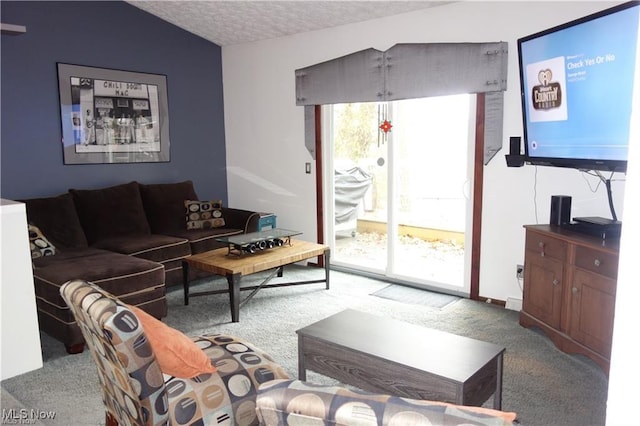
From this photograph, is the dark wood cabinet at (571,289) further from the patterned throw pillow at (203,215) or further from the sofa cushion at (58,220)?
the sofa cushion at (58,220)

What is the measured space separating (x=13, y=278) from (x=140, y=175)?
2821 mm

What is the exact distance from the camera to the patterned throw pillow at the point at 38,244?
3793 mm

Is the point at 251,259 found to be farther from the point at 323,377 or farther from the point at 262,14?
the point at 262,14

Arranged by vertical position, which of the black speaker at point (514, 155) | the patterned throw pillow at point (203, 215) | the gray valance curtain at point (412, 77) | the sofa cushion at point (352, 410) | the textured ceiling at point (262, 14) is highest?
the textured ceiling at point (262, 14)

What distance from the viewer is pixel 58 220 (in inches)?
168

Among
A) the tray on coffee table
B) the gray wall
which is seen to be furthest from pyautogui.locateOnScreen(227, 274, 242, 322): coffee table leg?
the gray wall

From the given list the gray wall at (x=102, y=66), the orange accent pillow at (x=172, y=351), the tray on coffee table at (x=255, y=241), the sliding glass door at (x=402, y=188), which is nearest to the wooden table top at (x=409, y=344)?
the orange accent pillow at (x=172, y=351)

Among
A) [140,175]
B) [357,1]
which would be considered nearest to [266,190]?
[140,175]

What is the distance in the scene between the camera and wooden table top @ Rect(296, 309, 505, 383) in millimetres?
2119

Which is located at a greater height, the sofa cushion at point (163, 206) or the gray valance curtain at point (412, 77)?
the gray valance curtain at point (412, 77)

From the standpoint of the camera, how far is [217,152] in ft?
19.6

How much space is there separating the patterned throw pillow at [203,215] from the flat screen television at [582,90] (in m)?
2.99

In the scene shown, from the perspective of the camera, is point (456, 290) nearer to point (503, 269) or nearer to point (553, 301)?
point (503, 269)

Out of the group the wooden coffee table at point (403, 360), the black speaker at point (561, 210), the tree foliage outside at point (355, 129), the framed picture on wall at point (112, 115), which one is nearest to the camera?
the wooden coffee table at point (403, 360)
